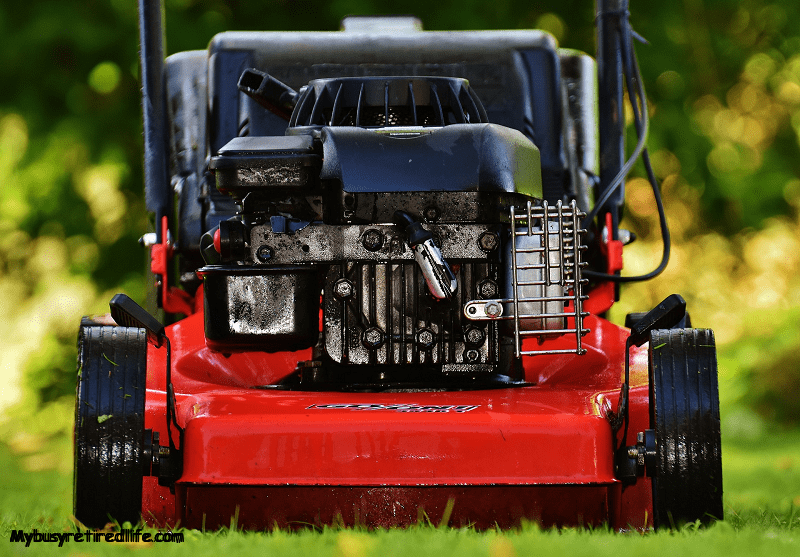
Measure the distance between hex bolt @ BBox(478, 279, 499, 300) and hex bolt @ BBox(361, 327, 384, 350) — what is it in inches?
10.6

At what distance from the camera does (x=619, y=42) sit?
12.5 ft

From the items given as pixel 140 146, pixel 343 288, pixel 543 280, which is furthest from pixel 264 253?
pixel 140 146

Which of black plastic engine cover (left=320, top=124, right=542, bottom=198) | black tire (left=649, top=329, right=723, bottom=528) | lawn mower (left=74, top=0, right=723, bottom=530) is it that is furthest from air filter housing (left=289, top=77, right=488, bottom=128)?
black tire (left=649, top=329, right=723, bottom=528)

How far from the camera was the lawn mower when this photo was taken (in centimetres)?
231

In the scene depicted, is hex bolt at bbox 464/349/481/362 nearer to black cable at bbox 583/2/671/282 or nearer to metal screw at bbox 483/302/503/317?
metal screw at bbox 483/302/503/317

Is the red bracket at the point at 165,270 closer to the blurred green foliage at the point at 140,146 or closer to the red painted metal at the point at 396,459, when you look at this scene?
the red painted metal at the point at 396,459

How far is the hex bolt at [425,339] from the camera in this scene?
2725 millimetres

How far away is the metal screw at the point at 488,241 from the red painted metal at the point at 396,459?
36 cm

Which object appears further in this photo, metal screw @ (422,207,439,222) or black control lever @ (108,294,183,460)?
metal screw @ (422,207,439,222)

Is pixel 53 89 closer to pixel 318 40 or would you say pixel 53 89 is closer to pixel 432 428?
pixel 318 40

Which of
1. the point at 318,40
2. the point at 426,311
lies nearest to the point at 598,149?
the point at 318,40

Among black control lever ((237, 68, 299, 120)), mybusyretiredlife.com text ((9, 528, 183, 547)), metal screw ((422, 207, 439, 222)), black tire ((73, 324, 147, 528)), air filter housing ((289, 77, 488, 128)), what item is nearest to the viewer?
mybusyretiredlife.com text ((9, 528, 183, 547))

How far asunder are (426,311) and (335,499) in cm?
56

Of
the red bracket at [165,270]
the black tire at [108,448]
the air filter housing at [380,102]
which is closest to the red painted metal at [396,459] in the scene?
the black tire at [108,448]
